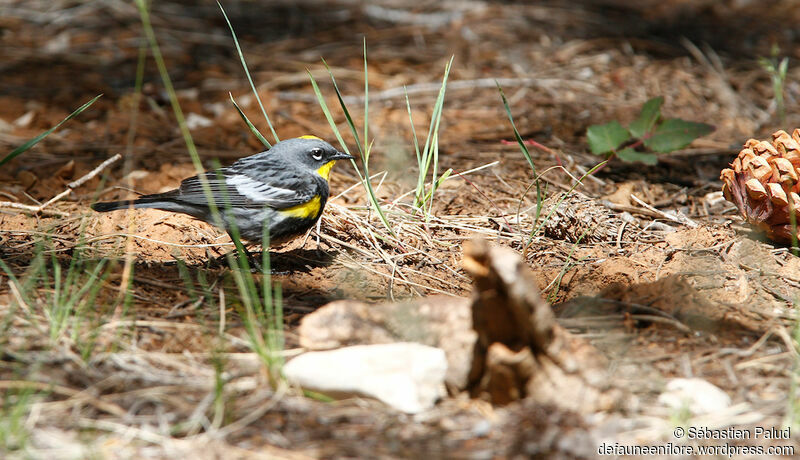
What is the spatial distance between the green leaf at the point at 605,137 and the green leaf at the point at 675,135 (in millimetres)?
166

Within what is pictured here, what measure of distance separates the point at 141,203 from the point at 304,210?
89 centimetres

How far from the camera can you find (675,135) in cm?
455

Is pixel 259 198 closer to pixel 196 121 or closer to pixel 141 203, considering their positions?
pixel 141 203

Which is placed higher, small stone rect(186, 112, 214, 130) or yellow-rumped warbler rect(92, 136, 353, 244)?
yellow-rumped warbler rect(92, 136, 353, 244)

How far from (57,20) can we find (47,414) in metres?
6.45

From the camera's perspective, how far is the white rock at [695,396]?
2.31 meters

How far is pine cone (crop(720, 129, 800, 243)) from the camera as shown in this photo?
11.6 ft

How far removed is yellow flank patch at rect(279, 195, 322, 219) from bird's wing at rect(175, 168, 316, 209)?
26mm

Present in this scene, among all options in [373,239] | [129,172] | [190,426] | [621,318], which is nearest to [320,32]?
[129,172]

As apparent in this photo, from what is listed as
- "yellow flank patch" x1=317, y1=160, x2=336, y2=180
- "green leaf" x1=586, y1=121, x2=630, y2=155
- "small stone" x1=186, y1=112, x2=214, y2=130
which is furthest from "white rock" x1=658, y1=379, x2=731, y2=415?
"small stone" x1=186, y1=112, x2=214, y2=130

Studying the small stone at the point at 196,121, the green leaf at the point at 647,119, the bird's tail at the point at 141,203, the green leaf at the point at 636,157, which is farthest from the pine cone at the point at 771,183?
the small stone at the point at 196,121

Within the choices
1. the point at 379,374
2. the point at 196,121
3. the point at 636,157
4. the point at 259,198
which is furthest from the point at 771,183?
the point at 196,121

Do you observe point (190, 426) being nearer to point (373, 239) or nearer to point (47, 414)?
point (47, 414)

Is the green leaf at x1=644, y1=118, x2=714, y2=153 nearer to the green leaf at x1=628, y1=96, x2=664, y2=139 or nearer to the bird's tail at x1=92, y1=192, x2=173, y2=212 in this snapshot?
the green leaf at x1=628, y1=96, x2=664, y2=139
